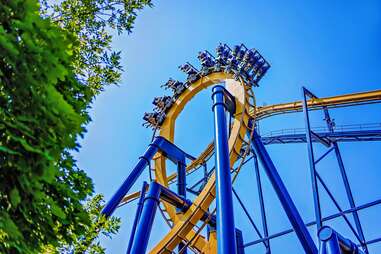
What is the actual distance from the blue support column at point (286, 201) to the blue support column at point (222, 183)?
61.4 inches

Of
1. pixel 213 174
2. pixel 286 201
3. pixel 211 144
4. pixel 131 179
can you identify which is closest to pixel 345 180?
pixel 286 201

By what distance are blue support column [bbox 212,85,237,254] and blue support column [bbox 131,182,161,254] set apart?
1.44 m

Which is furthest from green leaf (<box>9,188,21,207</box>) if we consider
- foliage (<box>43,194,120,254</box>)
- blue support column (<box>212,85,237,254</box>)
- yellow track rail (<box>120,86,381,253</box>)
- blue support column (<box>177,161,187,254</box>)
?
blue support column (<box>177,161,187,254</box>)

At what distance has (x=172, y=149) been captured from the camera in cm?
980

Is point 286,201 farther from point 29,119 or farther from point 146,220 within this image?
point 29,119

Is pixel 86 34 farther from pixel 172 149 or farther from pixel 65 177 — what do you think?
pixel 172 149

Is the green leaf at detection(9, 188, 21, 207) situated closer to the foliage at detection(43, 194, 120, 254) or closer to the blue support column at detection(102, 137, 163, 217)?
the foliage at detection(43, 194, 120, 254)

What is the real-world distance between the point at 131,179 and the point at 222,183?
2699 mm

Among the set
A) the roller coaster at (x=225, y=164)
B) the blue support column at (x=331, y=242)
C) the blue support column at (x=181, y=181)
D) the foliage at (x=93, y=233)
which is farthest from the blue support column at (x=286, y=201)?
the foliage at (x=93, y=233)

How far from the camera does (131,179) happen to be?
8.62 meters

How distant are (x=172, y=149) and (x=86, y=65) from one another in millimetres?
6771

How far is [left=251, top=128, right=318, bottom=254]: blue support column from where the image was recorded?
24.8 feet

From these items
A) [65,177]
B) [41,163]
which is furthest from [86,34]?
[41,163]

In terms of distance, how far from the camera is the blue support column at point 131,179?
7.81m
